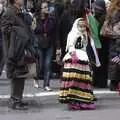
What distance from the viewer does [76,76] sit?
10758 mm

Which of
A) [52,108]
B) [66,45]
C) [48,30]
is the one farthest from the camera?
[48,30]

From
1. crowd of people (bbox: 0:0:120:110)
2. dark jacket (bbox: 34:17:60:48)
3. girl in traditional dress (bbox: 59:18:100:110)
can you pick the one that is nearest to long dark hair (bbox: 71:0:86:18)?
crowd of people (bbox: 0:0:120:110)

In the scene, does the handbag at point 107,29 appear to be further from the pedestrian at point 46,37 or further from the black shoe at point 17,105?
the black shoe at point 17,105

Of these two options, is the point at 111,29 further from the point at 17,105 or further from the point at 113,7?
the point at 17,105

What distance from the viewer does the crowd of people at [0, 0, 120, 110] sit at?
35.0 feet

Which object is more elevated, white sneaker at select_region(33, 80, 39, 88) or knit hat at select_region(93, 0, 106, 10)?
knit hat at select_region(93, 0, 106, 10)

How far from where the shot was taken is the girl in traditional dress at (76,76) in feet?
35.3

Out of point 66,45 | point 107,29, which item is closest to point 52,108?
point 66,45

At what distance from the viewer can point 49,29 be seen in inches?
497

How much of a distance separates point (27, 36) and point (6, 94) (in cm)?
204

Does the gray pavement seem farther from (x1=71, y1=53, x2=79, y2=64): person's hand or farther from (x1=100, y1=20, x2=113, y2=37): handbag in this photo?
(x1=100, y1=20, x2=113, y2=37): handbag

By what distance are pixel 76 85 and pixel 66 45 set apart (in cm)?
127

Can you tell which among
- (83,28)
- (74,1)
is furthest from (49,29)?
(83,28)

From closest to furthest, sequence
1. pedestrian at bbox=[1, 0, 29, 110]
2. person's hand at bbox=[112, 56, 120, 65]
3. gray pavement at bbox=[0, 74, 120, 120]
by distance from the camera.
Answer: gray pavement at bbox=[0, 74, 120, 120], pedestrian at bbox=[1, 0, 29, 110], person's hand at bbox=[112, 56, 120, 65]
